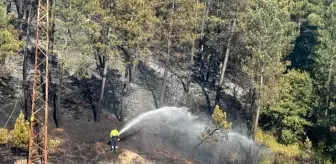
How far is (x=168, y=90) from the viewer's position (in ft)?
148

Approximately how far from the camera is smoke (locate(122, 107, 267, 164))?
34.7 m

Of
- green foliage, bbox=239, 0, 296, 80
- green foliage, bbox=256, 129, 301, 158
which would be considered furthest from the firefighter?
green foliage, bbox=256, 129, 301, 158

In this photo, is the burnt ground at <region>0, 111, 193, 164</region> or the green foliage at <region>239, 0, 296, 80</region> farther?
the green foliage at <region>239, 0, 296, 80</region>

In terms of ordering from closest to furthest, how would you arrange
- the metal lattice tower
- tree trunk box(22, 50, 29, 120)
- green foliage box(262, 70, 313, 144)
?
the metal lattice tower, tree trunk box(22, 50, 29, 120), green foliage box(262, 70, 313, 144)

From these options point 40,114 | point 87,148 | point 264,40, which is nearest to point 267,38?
point 264,40

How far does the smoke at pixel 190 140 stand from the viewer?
34688mm

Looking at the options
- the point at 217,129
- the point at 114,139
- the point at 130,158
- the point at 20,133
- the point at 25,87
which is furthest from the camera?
the point at 25,87

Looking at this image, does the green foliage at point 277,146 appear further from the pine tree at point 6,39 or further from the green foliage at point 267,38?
the pine tree at point 6,39

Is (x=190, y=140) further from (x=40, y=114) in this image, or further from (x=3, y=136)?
(x=3, y=136)

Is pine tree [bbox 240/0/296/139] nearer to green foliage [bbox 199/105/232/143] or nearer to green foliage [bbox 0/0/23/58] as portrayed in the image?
green foliage [bbox 199/105/232/143]

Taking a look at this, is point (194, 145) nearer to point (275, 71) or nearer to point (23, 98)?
point (275, 71)

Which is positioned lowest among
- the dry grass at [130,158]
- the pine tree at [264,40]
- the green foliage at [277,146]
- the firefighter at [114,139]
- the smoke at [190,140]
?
the green foliage at [277,146]

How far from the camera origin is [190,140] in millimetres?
36188

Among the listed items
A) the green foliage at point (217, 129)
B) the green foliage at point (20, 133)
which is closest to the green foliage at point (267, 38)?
the green foliage at point (217, 129)
